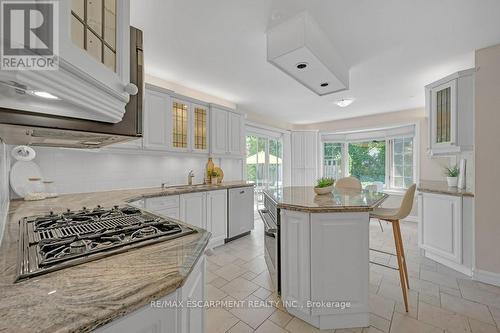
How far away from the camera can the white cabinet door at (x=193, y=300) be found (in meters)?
0.70

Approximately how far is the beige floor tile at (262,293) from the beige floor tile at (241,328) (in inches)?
A: 14.6

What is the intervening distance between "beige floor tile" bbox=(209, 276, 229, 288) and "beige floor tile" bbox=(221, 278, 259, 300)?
5cm

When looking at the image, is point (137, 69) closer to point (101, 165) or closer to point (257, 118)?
point (101, 165)

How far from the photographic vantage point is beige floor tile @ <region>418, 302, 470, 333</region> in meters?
1.60

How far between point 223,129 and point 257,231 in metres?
1.99

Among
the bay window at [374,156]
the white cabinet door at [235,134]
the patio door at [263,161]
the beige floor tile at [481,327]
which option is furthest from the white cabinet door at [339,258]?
the bay window at [374,156]

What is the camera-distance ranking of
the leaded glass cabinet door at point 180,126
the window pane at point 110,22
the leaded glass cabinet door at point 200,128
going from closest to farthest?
the window pane at point 110,22
the leaded glass cabinet door at point 180,126
the leaded glass cabinet door at point 200,128

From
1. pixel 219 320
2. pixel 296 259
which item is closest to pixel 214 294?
pixel 219 320

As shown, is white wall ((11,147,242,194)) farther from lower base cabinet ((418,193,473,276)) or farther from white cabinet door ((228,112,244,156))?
lower base cabinet ((418,193,473,276))

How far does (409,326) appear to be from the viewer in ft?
5.28

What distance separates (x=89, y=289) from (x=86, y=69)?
1.81 ft

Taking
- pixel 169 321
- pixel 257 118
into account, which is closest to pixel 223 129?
pixel 257 118

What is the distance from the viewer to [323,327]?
62.8 inches

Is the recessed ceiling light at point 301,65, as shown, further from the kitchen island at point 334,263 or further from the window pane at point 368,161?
the window pane at point 368,161
